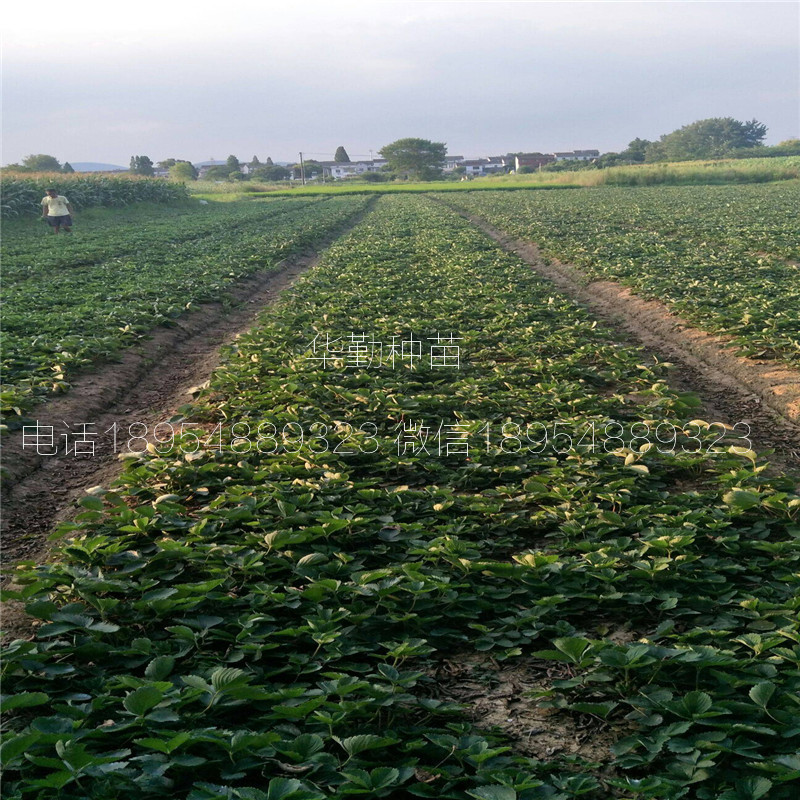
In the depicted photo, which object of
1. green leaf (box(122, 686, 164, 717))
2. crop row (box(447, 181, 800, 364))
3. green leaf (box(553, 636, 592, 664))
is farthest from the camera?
crop row (box(447, 181, 800, 364))

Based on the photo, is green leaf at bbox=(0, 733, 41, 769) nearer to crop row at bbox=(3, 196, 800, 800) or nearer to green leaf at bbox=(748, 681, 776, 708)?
crop row at bbox=(3, 196, 800, 800)

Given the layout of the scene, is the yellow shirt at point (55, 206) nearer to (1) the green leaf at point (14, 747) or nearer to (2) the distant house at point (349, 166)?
(1) the green leaf at point (14, 747)

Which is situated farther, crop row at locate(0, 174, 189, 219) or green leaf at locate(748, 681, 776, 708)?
crop row at locate(0, 174, 189, 219)

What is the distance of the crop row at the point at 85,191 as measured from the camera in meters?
28.3

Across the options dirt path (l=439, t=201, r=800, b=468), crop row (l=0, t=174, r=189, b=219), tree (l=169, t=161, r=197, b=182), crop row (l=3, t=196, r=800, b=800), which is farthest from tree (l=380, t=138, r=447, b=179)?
crop row (l=3, t=196, r=800, b=800)

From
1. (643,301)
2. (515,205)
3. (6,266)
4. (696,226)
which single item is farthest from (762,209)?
(6,266)

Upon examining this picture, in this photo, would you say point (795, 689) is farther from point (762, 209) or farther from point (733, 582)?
point (762, 209)

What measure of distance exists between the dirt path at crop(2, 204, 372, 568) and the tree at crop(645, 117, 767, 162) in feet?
379

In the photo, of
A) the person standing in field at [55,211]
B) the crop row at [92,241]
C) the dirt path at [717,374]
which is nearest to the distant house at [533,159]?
the crop row at [92,241]

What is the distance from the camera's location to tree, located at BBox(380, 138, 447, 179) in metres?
113

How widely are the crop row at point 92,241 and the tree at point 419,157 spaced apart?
276 feet

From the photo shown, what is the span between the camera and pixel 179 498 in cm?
455

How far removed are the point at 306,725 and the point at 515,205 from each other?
35.6m

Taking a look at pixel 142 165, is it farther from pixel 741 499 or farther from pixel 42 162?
pixel 741 499
